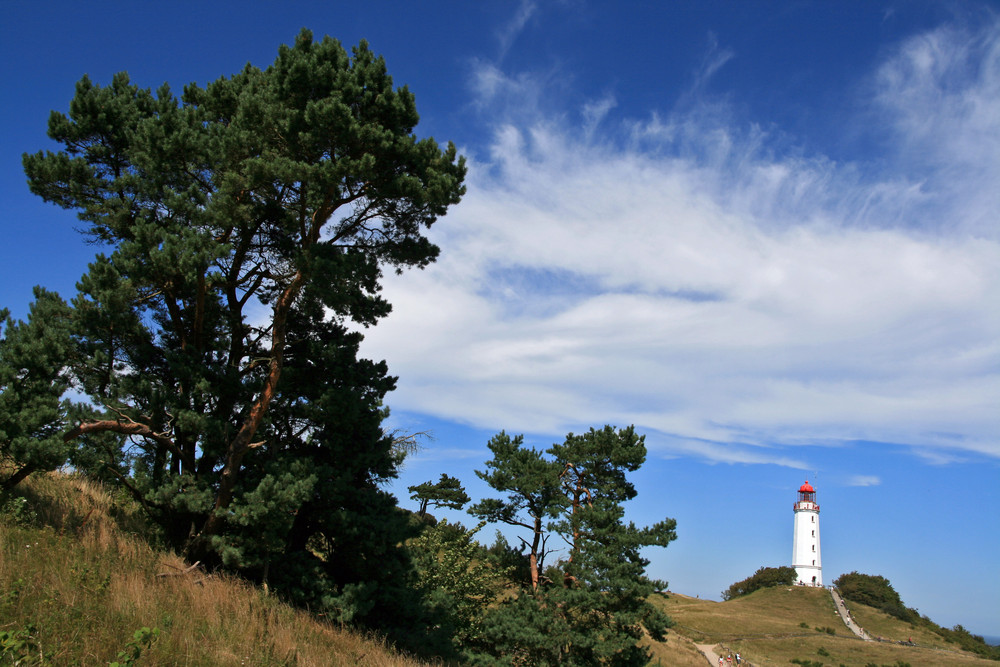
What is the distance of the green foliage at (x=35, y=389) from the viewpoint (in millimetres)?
9023

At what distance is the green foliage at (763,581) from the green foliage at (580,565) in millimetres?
77828

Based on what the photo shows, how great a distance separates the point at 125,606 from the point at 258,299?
8187 millimetres

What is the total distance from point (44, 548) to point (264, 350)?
20.2 ft

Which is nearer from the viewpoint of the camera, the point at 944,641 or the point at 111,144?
the point at 111,144

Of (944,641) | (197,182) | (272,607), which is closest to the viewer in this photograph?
(272,607)

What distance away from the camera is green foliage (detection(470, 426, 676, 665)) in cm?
2155

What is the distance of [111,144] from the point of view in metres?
12.6

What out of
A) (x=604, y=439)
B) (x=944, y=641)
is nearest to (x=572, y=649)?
(x=604, y=439)

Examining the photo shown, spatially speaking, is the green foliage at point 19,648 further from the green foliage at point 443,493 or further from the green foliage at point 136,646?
the green foliage at point 443,493

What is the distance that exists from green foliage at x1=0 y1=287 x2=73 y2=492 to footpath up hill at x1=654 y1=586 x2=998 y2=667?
99.8ft

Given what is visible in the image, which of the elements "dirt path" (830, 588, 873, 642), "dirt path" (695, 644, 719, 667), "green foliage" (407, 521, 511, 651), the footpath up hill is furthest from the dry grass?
"dirt path" (830, 588, 873, 642)

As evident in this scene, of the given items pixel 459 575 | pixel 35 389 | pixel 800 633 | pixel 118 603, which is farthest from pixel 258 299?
pixel 800 633

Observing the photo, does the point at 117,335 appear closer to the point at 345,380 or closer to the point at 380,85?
the point at 345,380

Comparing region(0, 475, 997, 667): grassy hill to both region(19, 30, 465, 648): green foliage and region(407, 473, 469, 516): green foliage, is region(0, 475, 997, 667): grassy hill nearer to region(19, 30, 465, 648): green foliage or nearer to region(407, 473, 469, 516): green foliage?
region(19, 30, 465, 648): green foliage
